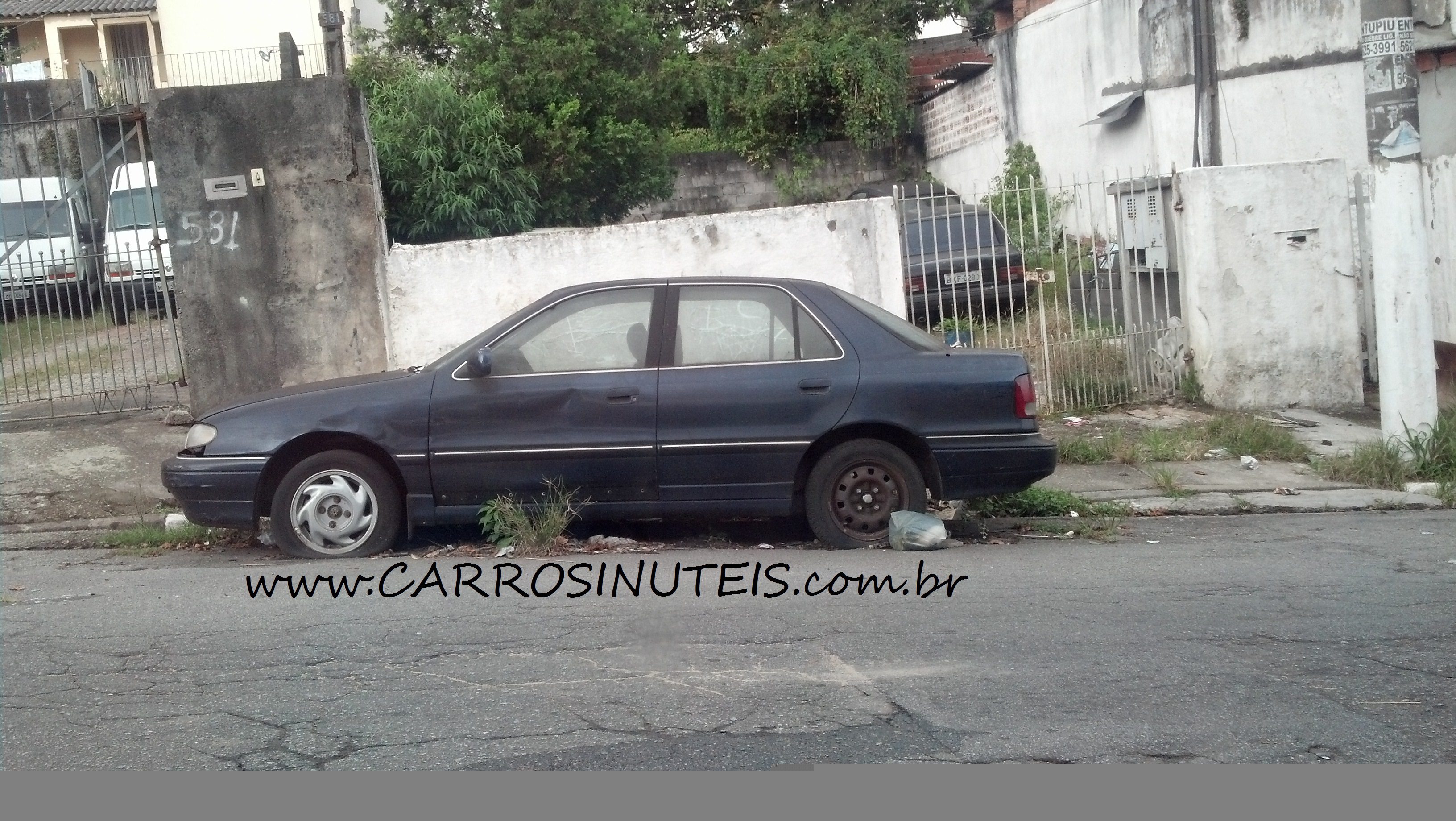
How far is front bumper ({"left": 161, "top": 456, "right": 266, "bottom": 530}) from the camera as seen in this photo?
7039 millimetres

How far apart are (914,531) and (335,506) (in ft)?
10.1

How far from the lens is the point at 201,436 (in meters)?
7.15

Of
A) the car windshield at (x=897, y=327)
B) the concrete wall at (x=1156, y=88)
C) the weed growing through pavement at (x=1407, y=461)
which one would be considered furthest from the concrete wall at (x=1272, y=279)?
the car windshield at (x=897, y=327)

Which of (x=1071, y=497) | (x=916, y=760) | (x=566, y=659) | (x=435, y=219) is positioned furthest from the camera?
(x=435, y=219)

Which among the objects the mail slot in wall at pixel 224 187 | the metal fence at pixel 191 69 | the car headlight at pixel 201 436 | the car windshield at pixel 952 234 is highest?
the metal fence at pixel 191 69

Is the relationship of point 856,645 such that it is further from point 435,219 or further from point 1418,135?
point 435,219

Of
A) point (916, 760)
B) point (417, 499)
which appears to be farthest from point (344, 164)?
point (916, 760)

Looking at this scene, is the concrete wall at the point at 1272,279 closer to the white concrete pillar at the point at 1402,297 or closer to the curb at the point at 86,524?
the white concrete pillar at the point at 1402,297

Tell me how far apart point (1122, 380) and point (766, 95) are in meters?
14.4

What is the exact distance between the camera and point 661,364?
282 inches

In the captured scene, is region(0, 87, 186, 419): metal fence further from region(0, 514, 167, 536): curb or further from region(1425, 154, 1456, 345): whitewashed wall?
region(1425, 154, 1456, 345): whitewashed wall

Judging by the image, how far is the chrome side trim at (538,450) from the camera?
7043 mm

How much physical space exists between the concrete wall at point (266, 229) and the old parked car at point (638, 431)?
3108 millimetres

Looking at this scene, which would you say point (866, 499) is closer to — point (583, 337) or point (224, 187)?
point (583, 337)
